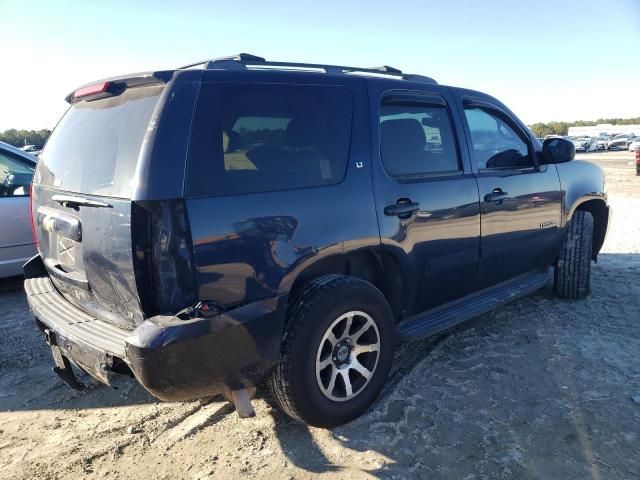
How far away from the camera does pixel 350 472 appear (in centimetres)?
237

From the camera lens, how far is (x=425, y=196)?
3.04 metres

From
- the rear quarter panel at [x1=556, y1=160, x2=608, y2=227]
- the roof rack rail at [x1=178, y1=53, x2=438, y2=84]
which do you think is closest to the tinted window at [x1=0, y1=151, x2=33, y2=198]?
the roof rack rail at [x1=178, y1=53, x2=438, y2=84]

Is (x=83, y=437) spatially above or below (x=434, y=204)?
below

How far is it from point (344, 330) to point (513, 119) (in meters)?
2.48

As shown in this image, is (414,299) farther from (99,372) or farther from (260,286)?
(99,372)

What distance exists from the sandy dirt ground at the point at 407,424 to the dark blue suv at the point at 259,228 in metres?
0.30

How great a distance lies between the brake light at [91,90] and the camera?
251 centimetres

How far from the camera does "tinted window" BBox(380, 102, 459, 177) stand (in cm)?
299

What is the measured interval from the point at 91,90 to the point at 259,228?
126 centimetres

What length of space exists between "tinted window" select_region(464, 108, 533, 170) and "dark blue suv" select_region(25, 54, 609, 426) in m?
0.08

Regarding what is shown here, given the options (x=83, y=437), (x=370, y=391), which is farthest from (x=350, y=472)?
(x=83, y=437)

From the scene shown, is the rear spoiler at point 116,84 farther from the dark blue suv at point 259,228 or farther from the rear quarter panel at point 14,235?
the rear quarter panel at point 14,235

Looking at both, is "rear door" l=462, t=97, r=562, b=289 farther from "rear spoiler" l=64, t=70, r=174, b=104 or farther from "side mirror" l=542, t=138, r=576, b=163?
"rear spoiler" l=64, t=70, r=174, b=104

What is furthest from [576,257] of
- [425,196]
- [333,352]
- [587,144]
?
[587,144]
